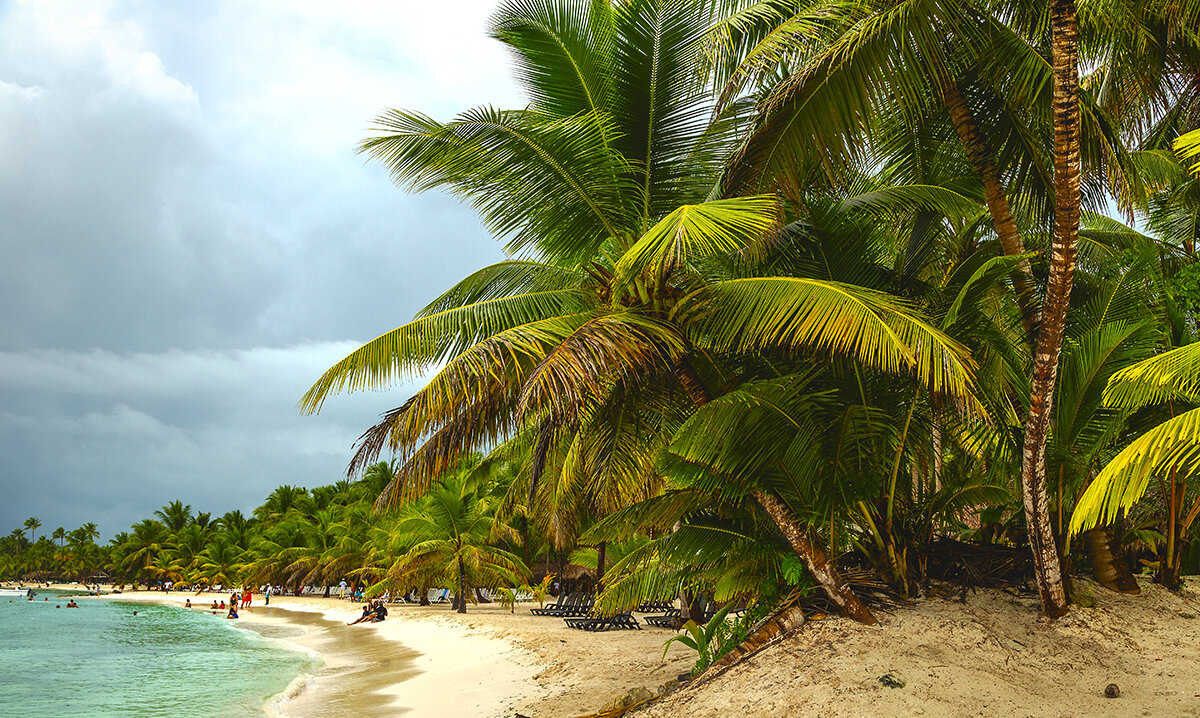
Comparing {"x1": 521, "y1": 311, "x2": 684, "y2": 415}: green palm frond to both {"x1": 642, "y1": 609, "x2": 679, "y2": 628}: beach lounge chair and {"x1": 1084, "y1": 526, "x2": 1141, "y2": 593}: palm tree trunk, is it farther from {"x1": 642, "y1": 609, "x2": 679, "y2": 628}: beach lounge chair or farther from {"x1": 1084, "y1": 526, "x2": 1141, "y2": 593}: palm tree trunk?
{"x1": 642, "y1": 609, "x2": 679, "y2": 628}: beach lounge chair

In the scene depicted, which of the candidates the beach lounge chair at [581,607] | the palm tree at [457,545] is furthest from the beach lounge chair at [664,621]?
the palm tree at [457,545]

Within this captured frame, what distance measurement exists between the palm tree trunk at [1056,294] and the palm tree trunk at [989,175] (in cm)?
155

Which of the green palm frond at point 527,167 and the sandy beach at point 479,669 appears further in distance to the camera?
the sandy beach at point 479,669

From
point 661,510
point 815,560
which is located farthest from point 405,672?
point 815,560

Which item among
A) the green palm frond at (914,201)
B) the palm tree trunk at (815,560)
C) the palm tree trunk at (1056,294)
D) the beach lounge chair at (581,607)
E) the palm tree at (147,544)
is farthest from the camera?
the palm tree at (147,544)

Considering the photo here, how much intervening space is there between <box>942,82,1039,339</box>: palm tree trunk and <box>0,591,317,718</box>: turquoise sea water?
499 inches

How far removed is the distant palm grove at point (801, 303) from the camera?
592cm

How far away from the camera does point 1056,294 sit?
17.7ft

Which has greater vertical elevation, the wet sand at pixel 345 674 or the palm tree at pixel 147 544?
the palm tree at pixel 147 544

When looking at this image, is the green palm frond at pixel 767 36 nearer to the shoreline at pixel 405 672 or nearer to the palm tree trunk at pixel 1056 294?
the palm tree trunk at pixel 1056 294

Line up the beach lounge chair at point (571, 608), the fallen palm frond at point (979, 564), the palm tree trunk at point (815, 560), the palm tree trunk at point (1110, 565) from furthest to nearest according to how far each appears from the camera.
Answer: the beach lounge chair at point (571, 608) < the fallen palm frond at point (979, 564) < the palm tree trunk at point (1110, 565) < the palm tree trunk at point (815, 560)

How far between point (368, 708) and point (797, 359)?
8424mm

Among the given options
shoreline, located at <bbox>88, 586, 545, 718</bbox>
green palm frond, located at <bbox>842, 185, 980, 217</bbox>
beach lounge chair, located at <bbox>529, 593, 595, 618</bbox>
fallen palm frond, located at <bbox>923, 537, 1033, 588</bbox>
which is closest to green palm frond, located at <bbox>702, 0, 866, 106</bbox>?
green palm frond, located at <bbox>842, 185, 980, 217</bbox>

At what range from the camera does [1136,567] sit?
8.05m
